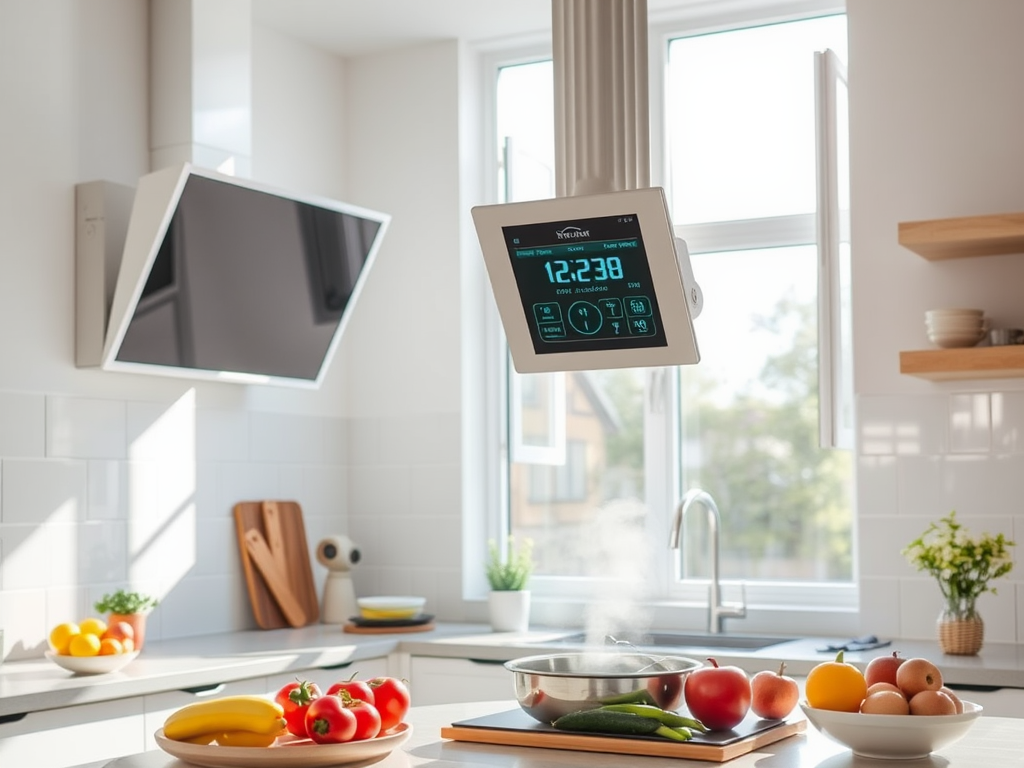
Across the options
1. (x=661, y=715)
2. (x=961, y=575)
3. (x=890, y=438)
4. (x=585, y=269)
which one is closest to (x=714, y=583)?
(x=890, y=438)

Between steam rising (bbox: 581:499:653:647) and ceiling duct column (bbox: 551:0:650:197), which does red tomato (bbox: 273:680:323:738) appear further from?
steam rising (bbox: 581:499:653:647)

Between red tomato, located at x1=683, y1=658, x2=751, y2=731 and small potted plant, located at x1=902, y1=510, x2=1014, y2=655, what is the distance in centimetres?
139

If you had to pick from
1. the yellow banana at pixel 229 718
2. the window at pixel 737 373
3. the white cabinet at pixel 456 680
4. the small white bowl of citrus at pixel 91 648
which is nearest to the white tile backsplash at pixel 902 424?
the window at pixel 737 373

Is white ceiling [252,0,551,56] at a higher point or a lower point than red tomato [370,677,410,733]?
higher

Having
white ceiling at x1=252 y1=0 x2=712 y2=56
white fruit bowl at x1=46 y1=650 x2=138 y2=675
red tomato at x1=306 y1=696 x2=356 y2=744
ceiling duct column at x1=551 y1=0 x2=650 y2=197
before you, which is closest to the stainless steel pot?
red tomato at x1=306 y1=696 x2=356 y2=744

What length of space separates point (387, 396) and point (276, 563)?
71 centimetres

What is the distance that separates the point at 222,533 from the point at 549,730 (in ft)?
7.13

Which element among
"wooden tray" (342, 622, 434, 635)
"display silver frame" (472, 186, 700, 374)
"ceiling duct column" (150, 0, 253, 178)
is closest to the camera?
"display silver frame" (472, 186, 700, 374)

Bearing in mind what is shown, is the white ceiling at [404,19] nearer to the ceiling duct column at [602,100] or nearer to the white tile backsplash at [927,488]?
the white tile backsplash at [927,488]

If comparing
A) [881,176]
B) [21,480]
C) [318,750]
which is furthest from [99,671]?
[881,176]

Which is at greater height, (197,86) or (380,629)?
(197,86)

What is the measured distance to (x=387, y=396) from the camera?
14.6ft

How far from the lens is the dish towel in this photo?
330 centimetres

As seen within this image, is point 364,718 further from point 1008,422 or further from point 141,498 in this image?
point 1008,422
